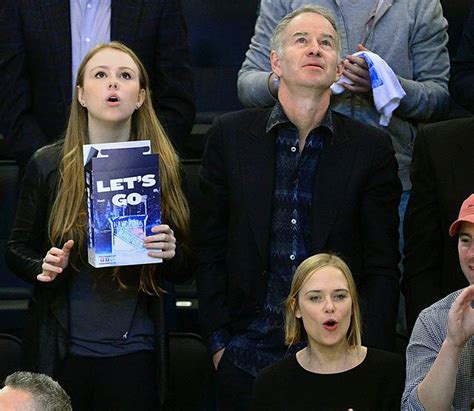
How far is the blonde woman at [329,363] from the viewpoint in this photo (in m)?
4.90

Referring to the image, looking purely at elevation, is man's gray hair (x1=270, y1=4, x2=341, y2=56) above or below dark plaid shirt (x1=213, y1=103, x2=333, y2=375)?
above

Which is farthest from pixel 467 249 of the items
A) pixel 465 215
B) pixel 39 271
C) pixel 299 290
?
pixel 39 271

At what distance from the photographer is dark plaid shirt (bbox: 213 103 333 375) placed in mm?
5273

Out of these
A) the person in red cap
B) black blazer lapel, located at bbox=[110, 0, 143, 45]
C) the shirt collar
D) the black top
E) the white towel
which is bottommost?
the black top

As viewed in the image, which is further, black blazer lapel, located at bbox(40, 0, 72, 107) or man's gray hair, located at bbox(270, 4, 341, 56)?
black blazer lapel, located at bbox(40, 0, 72, 107)

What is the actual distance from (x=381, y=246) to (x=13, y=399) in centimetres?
188

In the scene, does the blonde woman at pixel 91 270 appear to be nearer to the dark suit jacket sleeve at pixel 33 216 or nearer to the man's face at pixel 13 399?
the dark suit jacket sleeve at pixel 33 216

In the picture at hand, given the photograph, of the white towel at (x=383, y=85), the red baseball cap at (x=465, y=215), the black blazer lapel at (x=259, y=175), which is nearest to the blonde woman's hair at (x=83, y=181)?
the black blazer lapel at (x=259, y=175)

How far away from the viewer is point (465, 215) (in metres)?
4.91

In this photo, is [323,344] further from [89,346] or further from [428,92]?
[428,92]

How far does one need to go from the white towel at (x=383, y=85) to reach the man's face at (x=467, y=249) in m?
0.95

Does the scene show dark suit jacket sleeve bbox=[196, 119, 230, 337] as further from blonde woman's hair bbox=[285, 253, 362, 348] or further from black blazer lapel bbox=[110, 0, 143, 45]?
black blazer lapel bbox=[110, 0, 143, 45]

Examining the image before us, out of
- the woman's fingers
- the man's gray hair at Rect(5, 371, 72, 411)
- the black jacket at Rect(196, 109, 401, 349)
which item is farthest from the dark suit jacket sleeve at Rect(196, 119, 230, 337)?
the man's gray hair at Rect(5, 371, 72, 411)

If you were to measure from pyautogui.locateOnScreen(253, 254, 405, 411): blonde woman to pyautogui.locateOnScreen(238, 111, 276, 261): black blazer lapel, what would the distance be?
30 centimetres
